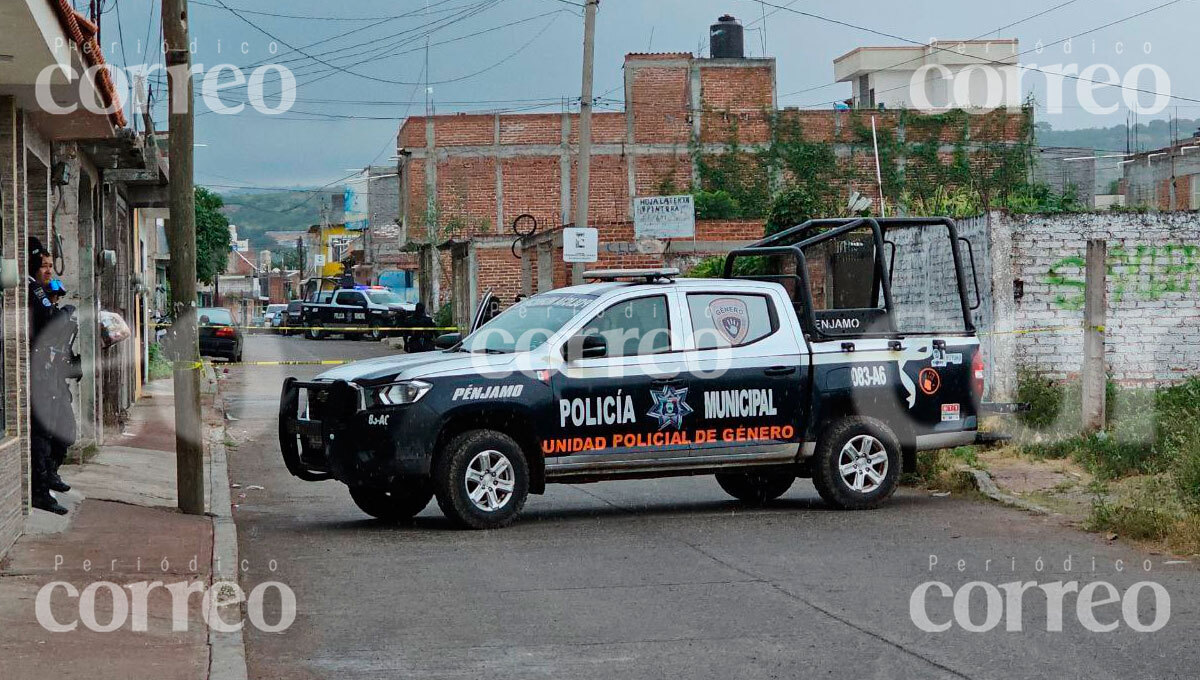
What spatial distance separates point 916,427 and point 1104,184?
52.2m

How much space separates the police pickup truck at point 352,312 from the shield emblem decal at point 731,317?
135 feet

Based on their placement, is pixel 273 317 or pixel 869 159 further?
pixel 273 317

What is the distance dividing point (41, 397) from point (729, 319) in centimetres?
558

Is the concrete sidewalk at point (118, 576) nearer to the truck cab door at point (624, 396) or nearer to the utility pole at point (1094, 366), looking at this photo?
the truck cab door at point (624, 396)

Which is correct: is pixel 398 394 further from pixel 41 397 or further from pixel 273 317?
pixel 273 317

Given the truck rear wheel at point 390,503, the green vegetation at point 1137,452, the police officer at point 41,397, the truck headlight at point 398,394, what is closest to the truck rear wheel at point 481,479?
the truck headlight at point 398,394

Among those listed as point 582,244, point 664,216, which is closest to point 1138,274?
point 582,244

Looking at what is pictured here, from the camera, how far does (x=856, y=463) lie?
12594 millimetres

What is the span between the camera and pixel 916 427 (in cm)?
1291

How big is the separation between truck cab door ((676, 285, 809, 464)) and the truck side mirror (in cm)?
85

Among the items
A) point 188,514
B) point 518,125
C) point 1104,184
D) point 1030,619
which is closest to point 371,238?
point 518,125

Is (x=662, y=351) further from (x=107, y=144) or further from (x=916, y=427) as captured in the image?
(x=107, y=144)

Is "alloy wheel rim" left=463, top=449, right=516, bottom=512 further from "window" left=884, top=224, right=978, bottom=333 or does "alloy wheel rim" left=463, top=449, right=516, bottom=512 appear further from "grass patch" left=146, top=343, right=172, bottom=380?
"grass patch" left=146, top=343, right=172, bottom=380

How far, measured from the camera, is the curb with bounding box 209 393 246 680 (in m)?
6.86
